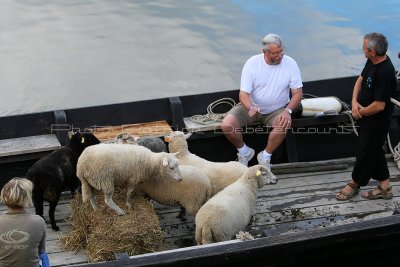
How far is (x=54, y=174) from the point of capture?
19.2 ft

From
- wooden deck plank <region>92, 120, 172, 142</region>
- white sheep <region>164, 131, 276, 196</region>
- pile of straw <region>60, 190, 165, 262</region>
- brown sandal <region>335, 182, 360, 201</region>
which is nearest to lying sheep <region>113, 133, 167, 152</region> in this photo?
white sheep <region>164, 131, 276, 196</region>

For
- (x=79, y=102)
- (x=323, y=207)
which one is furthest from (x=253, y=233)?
(x=79, y=102)

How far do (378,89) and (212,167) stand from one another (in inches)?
71.1

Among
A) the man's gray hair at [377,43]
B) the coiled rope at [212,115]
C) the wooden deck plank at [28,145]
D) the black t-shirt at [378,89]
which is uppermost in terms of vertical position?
the man's gray hair at [377,43]

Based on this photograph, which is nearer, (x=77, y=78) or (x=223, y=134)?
(x=223, y=134)

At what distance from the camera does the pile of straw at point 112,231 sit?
543cm

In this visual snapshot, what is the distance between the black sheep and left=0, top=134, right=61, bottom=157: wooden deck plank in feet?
2.99

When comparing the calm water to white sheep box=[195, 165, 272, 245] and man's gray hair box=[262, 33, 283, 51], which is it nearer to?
man's gray hair box=[262, 33, 283, 51]

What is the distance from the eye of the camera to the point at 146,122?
25.5 ft

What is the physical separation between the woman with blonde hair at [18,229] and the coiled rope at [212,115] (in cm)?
362

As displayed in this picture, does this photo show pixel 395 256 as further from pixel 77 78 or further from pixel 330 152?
pixel 77 78

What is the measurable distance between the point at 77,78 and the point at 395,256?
12.6 meters

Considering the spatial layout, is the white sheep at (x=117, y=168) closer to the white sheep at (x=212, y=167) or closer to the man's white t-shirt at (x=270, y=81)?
the white sheep at (x=212, y=167)

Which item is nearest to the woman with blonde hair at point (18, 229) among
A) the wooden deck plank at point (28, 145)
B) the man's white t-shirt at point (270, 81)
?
the wooden deck plank at point (28, 145)
